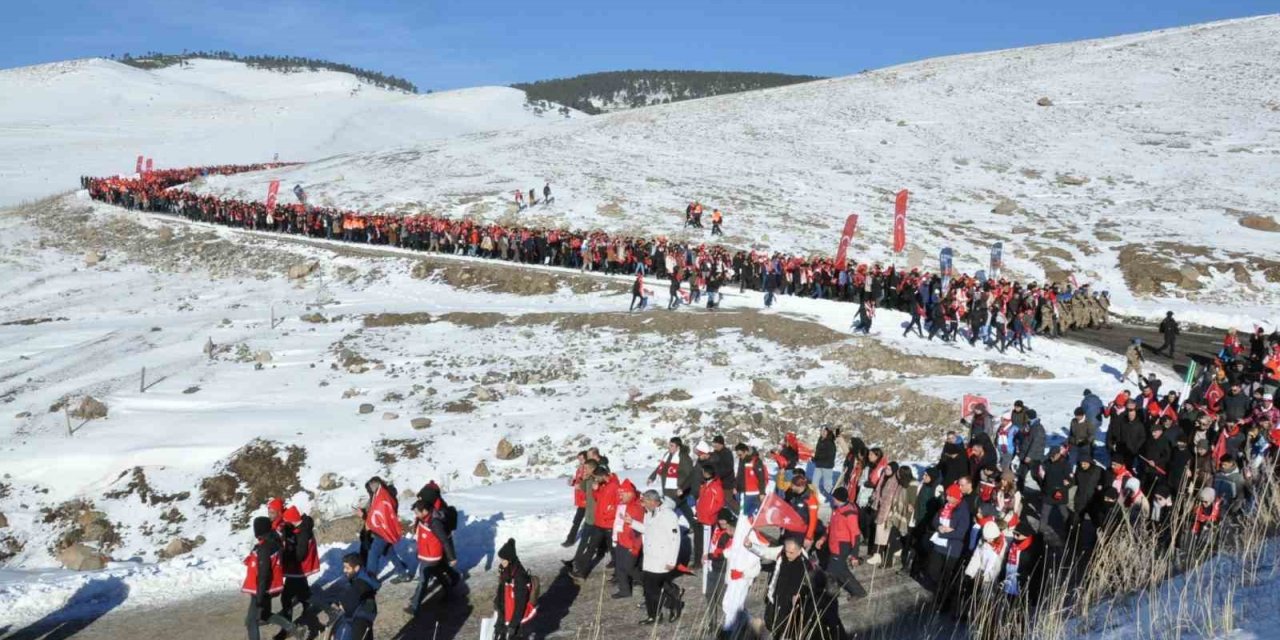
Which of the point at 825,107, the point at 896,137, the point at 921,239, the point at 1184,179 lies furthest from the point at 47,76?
the point at 1184,179

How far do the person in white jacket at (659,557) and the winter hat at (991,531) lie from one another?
3106mm

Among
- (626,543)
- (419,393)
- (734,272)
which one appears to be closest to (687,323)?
(734,272)

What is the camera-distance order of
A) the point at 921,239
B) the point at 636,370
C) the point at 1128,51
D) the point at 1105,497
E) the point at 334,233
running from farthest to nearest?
1. the point at 1128,51
2. the point at 921,239
3. the point at 334,233
4. the point at 636,370
5. the point at 1105,497

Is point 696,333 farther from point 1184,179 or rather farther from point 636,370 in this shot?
point 1184,179

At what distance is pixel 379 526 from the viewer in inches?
417

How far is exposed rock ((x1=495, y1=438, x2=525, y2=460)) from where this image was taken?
61.9 feet

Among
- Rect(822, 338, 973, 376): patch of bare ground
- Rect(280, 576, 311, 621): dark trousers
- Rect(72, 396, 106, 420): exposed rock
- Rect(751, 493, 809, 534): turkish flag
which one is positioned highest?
Rect(822, 338, 973, 376): patch of bare ground

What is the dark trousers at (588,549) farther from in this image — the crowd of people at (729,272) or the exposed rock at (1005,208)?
the exposed rock at (1005,208)

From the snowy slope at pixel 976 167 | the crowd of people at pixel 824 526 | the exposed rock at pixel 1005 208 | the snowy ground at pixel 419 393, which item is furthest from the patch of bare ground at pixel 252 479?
the exposed rock at pixel 1005 208

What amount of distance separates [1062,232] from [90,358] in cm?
4288

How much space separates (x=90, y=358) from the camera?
81.6ft

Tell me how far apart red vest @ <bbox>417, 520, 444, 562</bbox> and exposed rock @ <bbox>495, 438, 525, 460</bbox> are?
872cm

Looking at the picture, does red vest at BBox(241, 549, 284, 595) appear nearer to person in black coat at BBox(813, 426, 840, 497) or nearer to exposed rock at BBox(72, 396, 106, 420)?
person in black coat at BBox(813, 426, 840, 497)

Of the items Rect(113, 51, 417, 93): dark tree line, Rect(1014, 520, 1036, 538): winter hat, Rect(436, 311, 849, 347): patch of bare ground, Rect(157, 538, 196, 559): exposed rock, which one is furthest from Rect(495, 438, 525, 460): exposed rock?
Rect(113, 51, 417, 93): dark tree line
